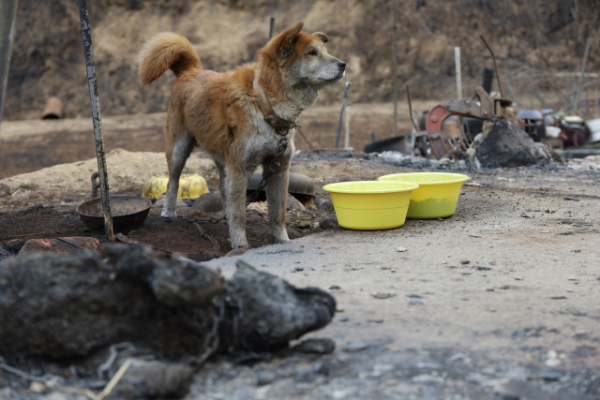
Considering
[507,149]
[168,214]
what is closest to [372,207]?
Answer: [168,214]

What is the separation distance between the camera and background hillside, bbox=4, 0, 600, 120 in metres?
21.0

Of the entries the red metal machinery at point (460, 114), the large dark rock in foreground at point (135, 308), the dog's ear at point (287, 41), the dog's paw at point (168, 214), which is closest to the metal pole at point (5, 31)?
the dog's ear at point (287, 41)

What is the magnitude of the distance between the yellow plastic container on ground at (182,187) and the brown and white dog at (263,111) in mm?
1831

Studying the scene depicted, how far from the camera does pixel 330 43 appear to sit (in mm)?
21391

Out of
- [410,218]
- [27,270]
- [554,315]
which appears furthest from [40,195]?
[554,315]

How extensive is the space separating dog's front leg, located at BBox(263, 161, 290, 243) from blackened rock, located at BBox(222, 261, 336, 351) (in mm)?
2737

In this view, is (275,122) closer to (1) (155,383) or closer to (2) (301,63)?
(2) (301,63)

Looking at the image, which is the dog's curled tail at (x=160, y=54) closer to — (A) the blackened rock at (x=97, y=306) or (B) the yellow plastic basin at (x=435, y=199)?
(B) the yellow plastic basin at (x=435, y=199)

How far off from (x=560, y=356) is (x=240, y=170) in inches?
122

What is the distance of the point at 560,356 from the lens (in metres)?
2.52

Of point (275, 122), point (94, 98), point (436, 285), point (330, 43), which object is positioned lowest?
point (436, 285)

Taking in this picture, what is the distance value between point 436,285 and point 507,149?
21.7ft

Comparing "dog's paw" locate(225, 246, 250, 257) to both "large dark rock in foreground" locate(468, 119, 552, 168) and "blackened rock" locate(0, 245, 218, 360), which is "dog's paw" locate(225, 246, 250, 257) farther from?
"large dark rock in foreground" locate(468, 119, 552, 168)

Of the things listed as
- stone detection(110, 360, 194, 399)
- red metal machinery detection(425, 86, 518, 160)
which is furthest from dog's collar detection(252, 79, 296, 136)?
red metal machinery detection(425, 86, 518, 160)
